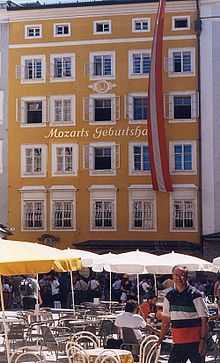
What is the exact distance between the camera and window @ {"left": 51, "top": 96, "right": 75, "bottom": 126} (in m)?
43.2

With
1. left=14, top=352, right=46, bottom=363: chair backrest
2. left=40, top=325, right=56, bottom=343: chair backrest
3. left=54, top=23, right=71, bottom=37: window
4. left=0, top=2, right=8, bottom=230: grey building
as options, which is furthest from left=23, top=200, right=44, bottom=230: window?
left=14, top=352, right=46, bottom=363: chair backrest

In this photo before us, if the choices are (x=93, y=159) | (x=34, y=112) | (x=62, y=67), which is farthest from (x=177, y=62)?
(x=34, y=112)

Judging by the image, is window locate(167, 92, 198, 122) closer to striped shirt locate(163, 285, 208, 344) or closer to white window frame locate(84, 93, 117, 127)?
white window frame locate(84, 93, 117, 127)

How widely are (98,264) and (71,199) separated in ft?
70.1

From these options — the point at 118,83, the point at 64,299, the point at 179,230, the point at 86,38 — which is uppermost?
the point at 86,38

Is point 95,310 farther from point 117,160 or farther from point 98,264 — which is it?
point 117,160

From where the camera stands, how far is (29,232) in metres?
42.6

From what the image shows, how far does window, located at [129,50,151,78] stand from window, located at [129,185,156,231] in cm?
619

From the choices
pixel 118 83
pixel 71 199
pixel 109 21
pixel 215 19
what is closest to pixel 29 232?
pixel 71 199

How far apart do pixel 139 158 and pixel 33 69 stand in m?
7.96

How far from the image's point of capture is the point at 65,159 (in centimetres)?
4309

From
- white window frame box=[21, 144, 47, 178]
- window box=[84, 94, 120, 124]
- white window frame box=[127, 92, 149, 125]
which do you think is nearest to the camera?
white window frame box=[127, 92, 149, 125]

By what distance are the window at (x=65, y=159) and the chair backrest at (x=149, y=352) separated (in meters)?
31.4

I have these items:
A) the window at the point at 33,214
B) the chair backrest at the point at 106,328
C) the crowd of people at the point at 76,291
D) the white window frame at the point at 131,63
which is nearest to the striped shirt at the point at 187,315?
the chair backrest at the point at 106,328
